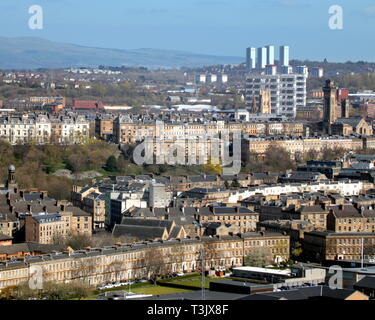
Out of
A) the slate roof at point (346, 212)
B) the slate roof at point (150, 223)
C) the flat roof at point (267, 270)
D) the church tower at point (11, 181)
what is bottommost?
the flat roof at point (267, 270)

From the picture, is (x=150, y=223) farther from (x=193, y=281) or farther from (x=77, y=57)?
(x=77, y=57)

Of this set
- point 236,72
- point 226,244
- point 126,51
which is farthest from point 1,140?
point 126,51

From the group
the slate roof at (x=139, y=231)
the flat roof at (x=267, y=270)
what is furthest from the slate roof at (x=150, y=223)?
the flat roof at (x=267, y=270)

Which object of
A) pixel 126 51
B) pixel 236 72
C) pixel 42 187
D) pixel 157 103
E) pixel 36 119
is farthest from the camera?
pixel 126 51

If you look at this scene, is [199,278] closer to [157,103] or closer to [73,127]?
[73,127]

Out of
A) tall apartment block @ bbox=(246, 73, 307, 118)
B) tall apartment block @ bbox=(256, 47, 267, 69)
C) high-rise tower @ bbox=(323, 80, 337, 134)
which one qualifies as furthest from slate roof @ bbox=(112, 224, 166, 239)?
tall apartment block @ bbox=(256, 47, 267, 69)

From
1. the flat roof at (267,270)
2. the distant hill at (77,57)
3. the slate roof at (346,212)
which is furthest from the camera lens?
the distant hill at (77,57)

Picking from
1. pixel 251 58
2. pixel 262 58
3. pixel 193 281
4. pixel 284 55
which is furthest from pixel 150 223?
pixel 251 58

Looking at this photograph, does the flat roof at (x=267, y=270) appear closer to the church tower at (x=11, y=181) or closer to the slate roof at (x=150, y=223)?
the slate roof at (x=150, y=223)
